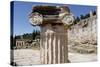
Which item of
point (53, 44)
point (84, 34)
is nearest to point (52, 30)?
point (53, 44)

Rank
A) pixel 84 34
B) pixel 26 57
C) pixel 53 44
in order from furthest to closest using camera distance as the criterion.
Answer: pixel 84 34, pixel 53 44, pixel 26 57

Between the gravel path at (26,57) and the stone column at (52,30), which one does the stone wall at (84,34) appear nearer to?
the stone column at (52,30)

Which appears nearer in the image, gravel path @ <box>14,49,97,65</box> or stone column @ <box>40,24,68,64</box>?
gravel path @ <box>14,49,97,65</box>

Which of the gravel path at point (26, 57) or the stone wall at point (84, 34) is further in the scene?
the stone wall at point (84, 34)

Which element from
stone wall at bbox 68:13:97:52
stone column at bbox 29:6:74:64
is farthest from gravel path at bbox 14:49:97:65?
stone wall at bbox 68:13:97:52

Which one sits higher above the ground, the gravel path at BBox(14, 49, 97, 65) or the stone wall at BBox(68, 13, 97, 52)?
the stone wall at BBox(68, 13, 97, 52)

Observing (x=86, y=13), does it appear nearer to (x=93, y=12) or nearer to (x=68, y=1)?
(x=93, y=12)

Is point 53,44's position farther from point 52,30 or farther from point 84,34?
point 84,34

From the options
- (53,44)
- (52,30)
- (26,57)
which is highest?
(52,30)

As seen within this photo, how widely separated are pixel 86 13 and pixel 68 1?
24 cm

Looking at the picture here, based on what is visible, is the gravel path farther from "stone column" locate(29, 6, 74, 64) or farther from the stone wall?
the stone wall

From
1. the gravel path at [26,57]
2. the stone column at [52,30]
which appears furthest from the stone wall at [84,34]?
the gravel path at [26,57]

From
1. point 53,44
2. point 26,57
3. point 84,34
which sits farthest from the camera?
point 84,34
